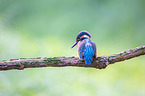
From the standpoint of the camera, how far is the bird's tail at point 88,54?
3130mm

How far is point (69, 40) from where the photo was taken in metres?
7.49

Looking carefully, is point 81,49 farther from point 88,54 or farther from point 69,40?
point 69,40

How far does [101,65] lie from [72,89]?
2.09 meters

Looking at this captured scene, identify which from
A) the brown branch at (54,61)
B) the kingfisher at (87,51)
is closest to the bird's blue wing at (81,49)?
the kingfisher at (87,51)

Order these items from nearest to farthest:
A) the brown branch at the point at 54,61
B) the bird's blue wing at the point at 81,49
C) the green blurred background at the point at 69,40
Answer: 1. the brown branch at the point at 54,61
2. the bird's blue wing at the point at 81,49
3. the green blurred background at the point at 69,40

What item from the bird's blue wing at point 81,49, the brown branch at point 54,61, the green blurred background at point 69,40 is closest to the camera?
the brown branch at point 54,61

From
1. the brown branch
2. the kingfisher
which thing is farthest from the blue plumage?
the brown branch

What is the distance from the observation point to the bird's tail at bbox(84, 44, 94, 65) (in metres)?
3.13

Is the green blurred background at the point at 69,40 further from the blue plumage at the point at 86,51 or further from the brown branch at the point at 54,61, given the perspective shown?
the blue plumage at the point at 86,51

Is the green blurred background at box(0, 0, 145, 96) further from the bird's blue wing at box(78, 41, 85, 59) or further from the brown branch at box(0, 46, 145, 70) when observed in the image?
the bird's blue wing at box(78, 41, 85, 59)

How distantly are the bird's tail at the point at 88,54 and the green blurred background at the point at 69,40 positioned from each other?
1818 mm

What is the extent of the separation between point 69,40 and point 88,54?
14.2 ft
